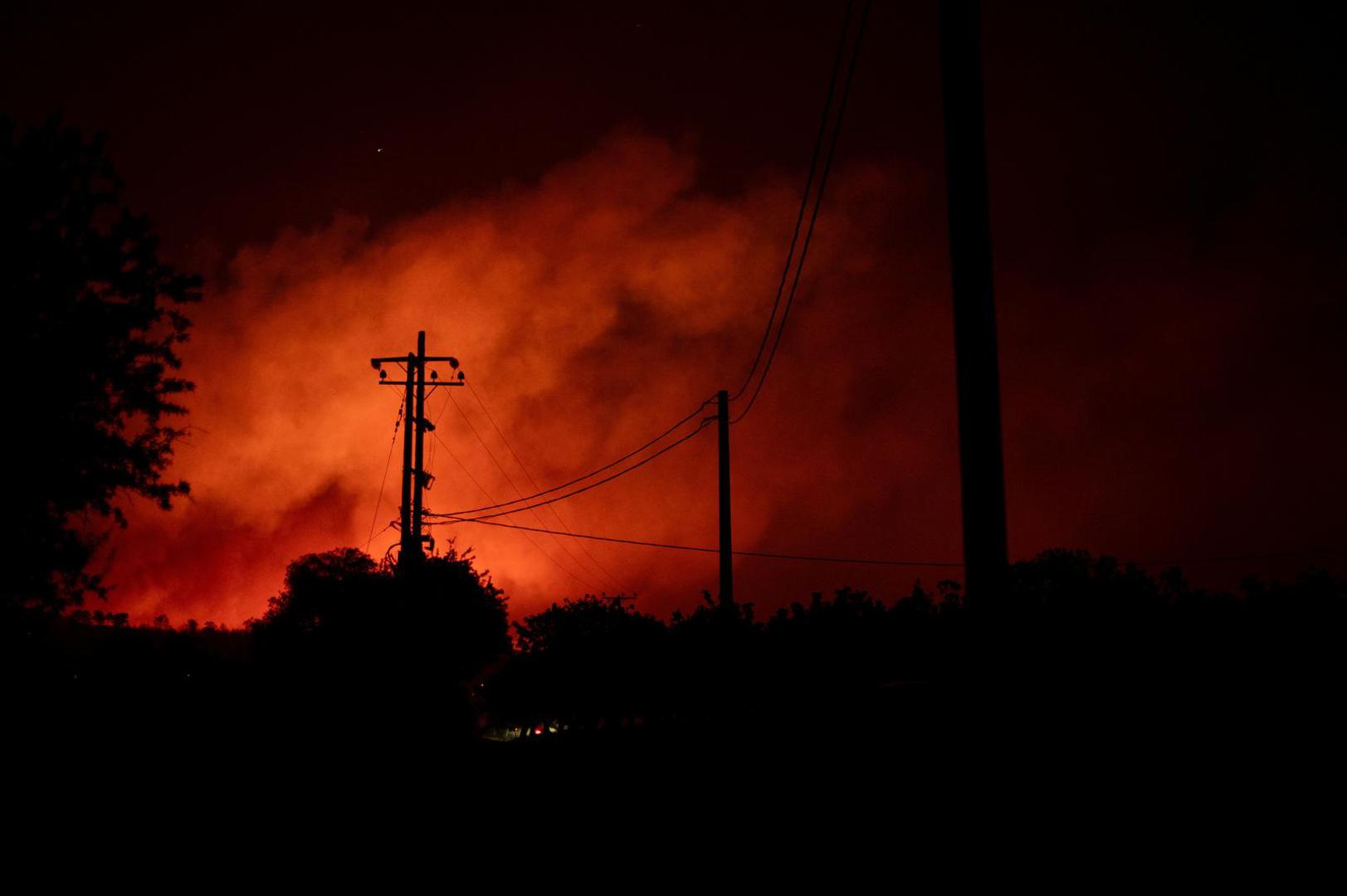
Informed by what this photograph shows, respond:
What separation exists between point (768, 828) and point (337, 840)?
510cm

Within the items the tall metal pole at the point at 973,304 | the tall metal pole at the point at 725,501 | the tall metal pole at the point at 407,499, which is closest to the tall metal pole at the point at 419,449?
the tall metal pole at the point at 407,499

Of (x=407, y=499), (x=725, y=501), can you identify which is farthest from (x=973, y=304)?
(x=407, y=499)

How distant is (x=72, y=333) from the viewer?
17.4 m

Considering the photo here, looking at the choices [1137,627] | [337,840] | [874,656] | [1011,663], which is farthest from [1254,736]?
[874,656]

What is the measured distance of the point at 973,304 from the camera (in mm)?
5965

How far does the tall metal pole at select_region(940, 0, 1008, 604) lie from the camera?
18.6 feet

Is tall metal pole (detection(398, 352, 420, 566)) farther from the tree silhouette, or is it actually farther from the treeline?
the tree silhouette

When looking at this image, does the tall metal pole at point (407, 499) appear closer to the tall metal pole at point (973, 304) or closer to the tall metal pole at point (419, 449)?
the tall metal pole at point (419, 449)

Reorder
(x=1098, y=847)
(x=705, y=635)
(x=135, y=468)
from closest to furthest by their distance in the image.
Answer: (x=1098, y=847) → (x=135, y=468) → (x=705, y=635)

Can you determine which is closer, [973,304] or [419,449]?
[973,304]

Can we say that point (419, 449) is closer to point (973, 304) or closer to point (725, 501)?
point (725, 501)

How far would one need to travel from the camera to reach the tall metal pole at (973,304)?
5.66 metres

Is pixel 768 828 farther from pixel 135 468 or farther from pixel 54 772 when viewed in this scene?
pixel 135 468

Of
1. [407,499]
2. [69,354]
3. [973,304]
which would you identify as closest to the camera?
[973,304]
